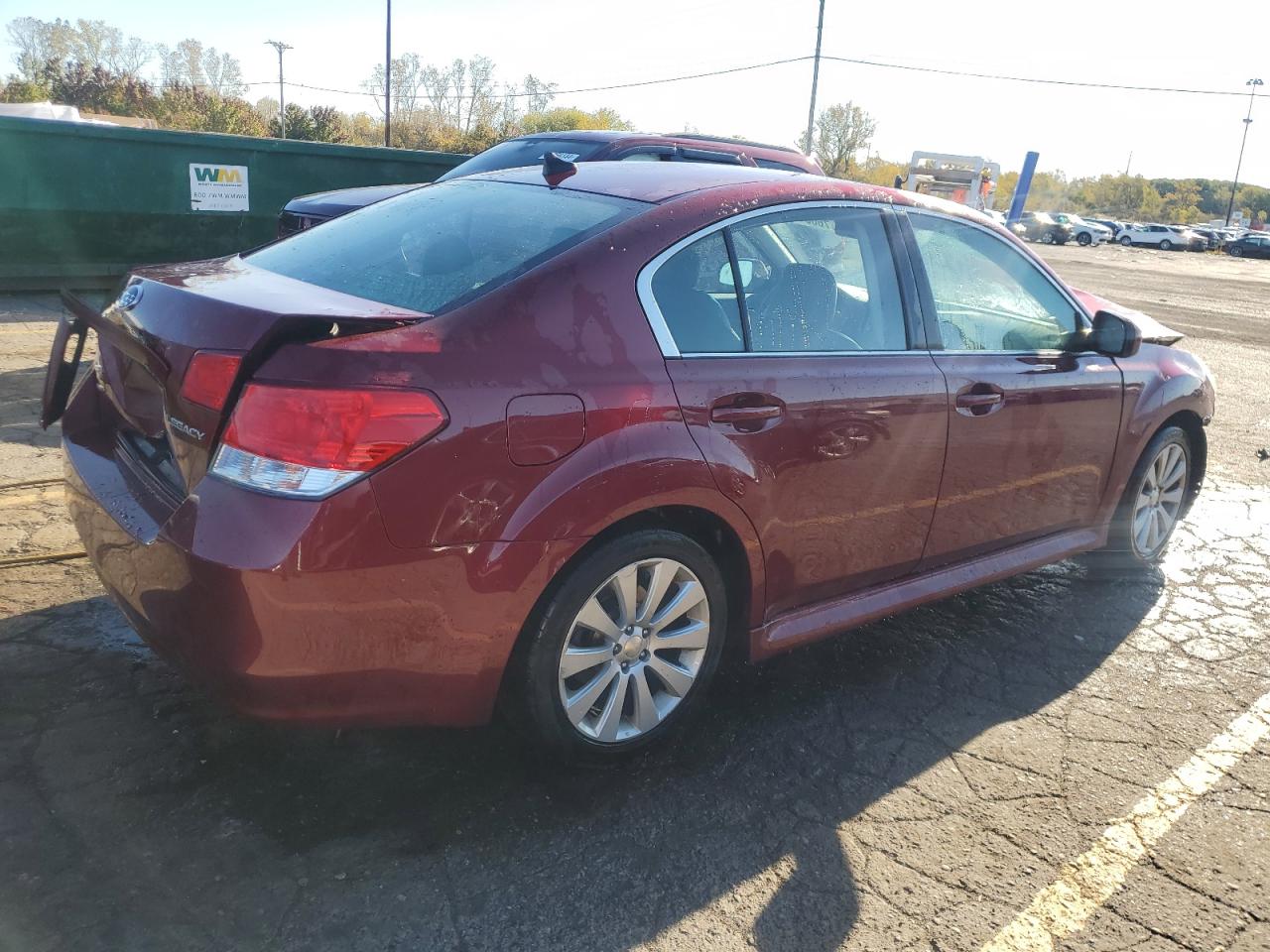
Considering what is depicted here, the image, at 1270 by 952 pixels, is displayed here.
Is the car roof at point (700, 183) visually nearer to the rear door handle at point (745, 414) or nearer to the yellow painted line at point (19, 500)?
the rear door handle at point (745, 414)

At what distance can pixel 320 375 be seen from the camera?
2336 mm

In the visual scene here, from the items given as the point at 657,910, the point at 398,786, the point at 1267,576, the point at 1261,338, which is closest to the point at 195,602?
the point at 398,786

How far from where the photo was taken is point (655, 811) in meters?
2.83

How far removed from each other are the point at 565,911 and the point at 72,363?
2.22 meters

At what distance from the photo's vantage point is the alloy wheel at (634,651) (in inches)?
110

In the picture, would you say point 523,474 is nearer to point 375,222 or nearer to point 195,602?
point 195,602

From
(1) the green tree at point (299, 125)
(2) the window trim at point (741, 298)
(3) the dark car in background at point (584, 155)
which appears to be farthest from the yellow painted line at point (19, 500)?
(1) the green tree at point (299, 125)

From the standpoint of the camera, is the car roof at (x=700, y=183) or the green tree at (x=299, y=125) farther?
the green tree at (x=299, y=125)

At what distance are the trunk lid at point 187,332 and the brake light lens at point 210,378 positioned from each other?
0.05ft

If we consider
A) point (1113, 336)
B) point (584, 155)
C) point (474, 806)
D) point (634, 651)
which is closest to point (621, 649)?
point (634, 651)

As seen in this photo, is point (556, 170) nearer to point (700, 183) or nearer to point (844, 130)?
point (700, 183)

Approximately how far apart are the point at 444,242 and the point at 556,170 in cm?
55

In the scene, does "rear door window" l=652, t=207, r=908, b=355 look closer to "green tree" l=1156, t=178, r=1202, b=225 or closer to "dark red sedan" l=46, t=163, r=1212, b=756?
"dark red sedan" l=46, t=163, r=1212, b=756

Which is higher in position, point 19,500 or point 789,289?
point 789,289
